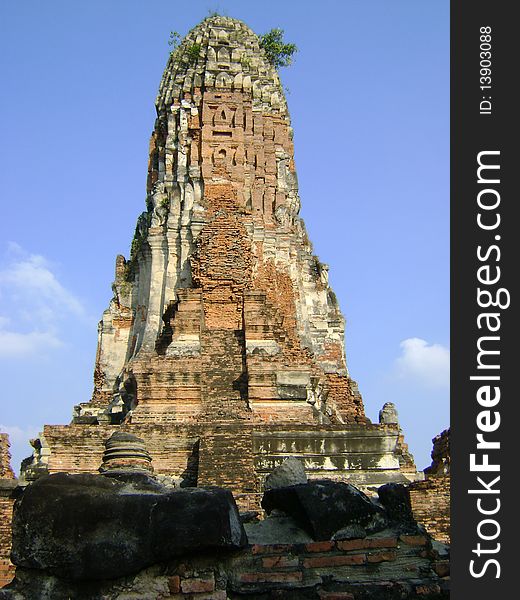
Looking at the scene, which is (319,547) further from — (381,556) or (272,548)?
(381,556)

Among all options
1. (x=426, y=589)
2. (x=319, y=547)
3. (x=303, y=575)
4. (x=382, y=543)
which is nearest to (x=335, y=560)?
(x=319, y=547)

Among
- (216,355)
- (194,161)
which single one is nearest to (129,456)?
(216,355)

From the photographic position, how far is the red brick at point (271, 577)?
4611 millimetres

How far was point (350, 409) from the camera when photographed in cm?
2003

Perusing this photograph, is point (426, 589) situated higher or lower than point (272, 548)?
lower

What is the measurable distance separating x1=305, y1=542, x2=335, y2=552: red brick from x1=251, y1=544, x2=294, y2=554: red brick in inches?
4.6

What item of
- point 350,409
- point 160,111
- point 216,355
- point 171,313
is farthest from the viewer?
point 160,111

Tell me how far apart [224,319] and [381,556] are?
12585 mm

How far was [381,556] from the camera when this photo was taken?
486cm

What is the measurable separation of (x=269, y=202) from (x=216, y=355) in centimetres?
752

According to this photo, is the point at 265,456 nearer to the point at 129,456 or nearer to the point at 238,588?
the point at 129,456

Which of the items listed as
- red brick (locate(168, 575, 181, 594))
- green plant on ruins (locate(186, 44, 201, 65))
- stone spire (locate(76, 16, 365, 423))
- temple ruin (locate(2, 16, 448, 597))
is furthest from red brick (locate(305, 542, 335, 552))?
green plant on ruins (locate(186, 44, 201, 65))

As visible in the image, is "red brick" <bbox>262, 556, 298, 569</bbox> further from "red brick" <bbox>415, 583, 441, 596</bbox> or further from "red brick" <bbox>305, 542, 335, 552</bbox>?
"red brick" <bbox>415, 583, 441, 596</bbox>

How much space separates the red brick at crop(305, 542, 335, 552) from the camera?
15.9 feet
